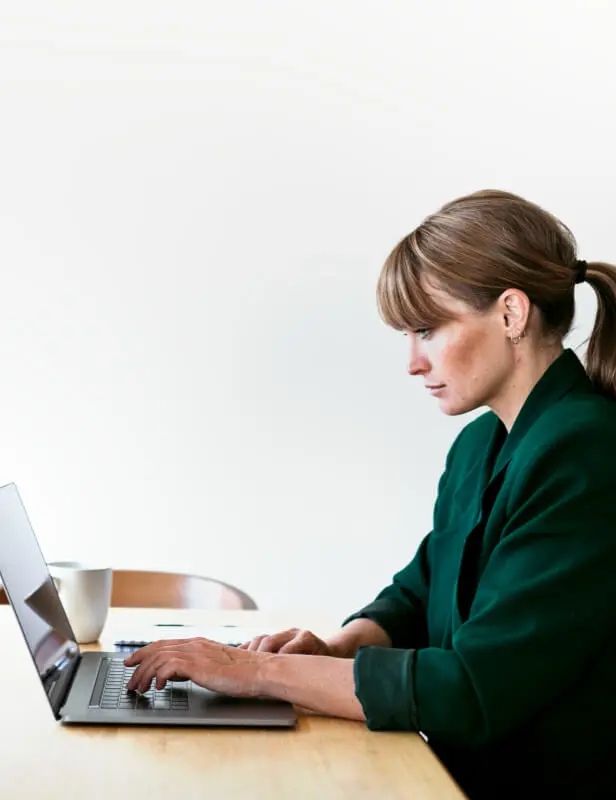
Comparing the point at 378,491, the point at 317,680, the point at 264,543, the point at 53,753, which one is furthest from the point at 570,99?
the point at 53,753

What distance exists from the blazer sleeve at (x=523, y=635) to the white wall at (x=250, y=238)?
1663mm

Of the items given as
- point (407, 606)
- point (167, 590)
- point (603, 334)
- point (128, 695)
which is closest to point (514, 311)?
point (603, 334)

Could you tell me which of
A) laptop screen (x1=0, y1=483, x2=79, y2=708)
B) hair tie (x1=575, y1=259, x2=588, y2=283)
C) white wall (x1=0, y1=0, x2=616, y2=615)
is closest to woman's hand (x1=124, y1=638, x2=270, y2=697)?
laptop screen (x1=0, y1=483, x2=79, y2=708)

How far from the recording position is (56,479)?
9.10ft

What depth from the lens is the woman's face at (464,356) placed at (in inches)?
53.9

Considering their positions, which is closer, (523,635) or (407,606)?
(523,635)

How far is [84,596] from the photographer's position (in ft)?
4.90

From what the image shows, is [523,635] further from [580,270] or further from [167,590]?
[167,590]

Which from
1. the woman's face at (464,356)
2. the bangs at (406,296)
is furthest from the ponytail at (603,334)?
the bangs at (406,296)

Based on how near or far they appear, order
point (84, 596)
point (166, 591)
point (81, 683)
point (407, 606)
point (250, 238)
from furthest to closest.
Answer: point (250, 238) → point (166, 591) → point (407, 606) → point (84, 596) → point (81, 683)

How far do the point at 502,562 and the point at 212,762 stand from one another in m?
0.42

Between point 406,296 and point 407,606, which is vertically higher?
point 406,296

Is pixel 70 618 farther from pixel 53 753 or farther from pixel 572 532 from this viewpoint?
pixel 572 532

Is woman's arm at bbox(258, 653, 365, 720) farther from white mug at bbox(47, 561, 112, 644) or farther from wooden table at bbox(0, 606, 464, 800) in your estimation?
white mug at bbox(47, 561, 112, 644)
